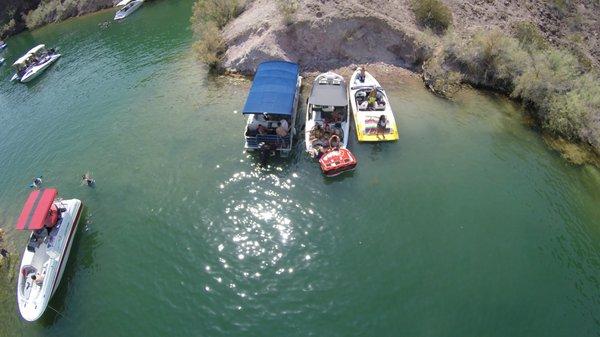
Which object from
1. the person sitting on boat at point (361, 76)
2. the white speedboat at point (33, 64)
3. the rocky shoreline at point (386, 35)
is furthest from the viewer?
the white speedboat at point (33, 64)

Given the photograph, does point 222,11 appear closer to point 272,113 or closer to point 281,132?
point 272,113

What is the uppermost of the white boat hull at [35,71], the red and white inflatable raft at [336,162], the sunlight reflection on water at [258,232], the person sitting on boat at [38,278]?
the red and white inflatable raft at [336,162]

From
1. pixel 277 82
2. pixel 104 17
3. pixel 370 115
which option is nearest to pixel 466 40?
pixel 370 115

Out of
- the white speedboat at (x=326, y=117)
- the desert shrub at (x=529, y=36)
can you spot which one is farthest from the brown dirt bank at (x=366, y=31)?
the white speedboat at (x=326, y=117)

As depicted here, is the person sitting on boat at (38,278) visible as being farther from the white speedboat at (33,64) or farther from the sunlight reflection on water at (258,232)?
the white speedboat at (33,64)

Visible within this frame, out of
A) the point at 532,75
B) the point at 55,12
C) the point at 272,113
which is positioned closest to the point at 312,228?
the point at 272,113

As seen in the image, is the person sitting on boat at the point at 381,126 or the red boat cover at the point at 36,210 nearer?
the red boat cover at the point at 36,210
